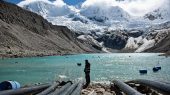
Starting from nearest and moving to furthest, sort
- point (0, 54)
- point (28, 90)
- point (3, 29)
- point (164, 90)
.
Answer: point (164, 90), point (28, 90), point (0, 54), point (3, 29)

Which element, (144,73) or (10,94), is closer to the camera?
(10,94)

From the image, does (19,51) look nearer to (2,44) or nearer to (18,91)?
(2,44)

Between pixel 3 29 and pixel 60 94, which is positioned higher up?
pixel 3 29

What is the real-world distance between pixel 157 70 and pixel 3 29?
13841cm

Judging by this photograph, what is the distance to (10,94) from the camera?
1920 centimetres

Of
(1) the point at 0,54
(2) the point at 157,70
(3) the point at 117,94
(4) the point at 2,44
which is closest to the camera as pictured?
(3) the point at 117,94

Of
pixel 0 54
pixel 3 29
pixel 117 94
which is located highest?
pixel 3 29

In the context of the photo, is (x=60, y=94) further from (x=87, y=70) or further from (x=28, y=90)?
(x=87, y=70)

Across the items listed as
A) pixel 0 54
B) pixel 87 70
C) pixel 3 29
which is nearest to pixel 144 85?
pixel 87 70

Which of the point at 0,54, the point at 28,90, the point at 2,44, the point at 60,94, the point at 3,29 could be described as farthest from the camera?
the point at 3,29

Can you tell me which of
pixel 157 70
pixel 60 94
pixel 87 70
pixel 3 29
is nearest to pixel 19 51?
pixel 3 29

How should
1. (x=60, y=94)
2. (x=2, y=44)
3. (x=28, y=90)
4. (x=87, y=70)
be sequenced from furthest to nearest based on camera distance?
1. (x=2, y=44)
2. (x=87, y=70)
3. (x=28, y=90)
4. (x=60, y=94)

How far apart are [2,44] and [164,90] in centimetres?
17111

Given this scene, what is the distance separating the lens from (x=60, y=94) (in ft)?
64.7
